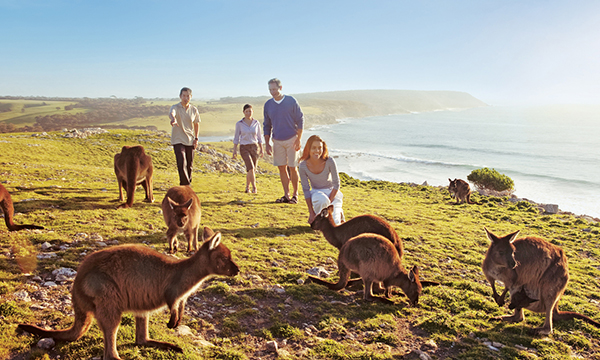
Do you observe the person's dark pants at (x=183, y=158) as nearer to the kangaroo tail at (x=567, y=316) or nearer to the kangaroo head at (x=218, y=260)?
the kangaroo head at (x=218, y=260)

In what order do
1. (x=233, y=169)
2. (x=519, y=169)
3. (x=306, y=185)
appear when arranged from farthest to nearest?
Result: (x=519, y=169), (x=233, y=169), (x=306, y=185)

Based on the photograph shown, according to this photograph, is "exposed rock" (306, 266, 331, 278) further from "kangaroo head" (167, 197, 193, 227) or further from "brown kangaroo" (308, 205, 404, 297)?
"kangaroo head" (167, 197, 193, 227)

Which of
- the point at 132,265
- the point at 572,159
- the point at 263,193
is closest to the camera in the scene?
the point at 132,265

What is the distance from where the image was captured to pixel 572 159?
5934cm

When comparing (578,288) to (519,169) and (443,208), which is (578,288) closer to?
(443,208)

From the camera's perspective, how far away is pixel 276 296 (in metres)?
5.35

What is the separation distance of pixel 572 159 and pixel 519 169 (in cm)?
1799

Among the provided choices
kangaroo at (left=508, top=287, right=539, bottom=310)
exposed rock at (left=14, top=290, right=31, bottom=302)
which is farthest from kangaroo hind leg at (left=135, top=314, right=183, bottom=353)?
kangaroo at (left=508, top=287, right=539, bottom=310)

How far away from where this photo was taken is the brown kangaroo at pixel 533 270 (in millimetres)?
4793

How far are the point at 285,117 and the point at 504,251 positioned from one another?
23.8ft

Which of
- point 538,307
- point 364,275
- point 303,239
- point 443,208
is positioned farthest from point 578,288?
point 443,208

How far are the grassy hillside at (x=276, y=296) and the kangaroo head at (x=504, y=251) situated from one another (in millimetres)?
1057

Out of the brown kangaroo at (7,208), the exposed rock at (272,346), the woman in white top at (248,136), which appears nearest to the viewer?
the exposed rock at (272,346)

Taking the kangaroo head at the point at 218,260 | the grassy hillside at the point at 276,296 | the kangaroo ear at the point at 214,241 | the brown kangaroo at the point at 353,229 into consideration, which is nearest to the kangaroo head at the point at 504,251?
the grassy hillside at the point at 276,296
